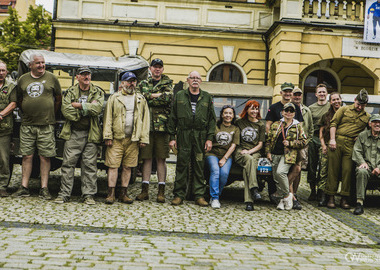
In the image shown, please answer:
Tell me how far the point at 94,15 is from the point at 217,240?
15.2 m

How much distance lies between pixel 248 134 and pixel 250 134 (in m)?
0.03

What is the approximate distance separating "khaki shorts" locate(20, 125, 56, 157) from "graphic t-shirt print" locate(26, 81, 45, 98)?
0.49 m

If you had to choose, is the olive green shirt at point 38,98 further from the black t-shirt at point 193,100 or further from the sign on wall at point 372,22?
the sign on wall at point 372,22

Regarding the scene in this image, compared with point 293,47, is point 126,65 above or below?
below

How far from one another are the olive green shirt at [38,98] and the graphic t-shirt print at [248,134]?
305cm

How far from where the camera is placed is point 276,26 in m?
16.9

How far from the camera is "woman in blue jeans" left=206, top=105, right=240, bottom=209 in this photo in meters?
7.25

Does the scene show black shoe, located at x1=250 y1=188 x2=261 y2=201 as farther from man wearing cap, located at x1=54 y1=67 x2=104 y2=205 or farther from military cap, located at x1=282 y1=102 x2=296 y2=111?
man wearing cap, located at x1=54 y1=67 x2=104 y2=205

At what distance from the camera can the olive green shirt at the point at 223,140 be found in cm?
749

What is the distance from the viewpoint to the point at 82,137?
705 cm

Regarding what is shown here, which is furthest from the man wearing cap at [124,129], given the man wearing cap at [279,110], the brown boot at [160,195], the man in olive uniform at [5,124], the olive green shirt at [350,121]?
the olive green shirt at [350,121]

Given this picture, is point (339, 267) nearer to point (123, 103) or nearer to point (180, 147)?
point (180, 147)

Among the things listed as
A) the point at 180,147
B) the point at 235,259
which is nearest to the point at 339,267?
the point at 235,259

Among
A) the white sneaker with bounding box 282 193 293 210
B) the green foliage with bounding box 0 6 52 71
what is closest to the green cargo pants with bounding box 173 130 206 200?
the white sneaker with bounding box 282 193 293 210
